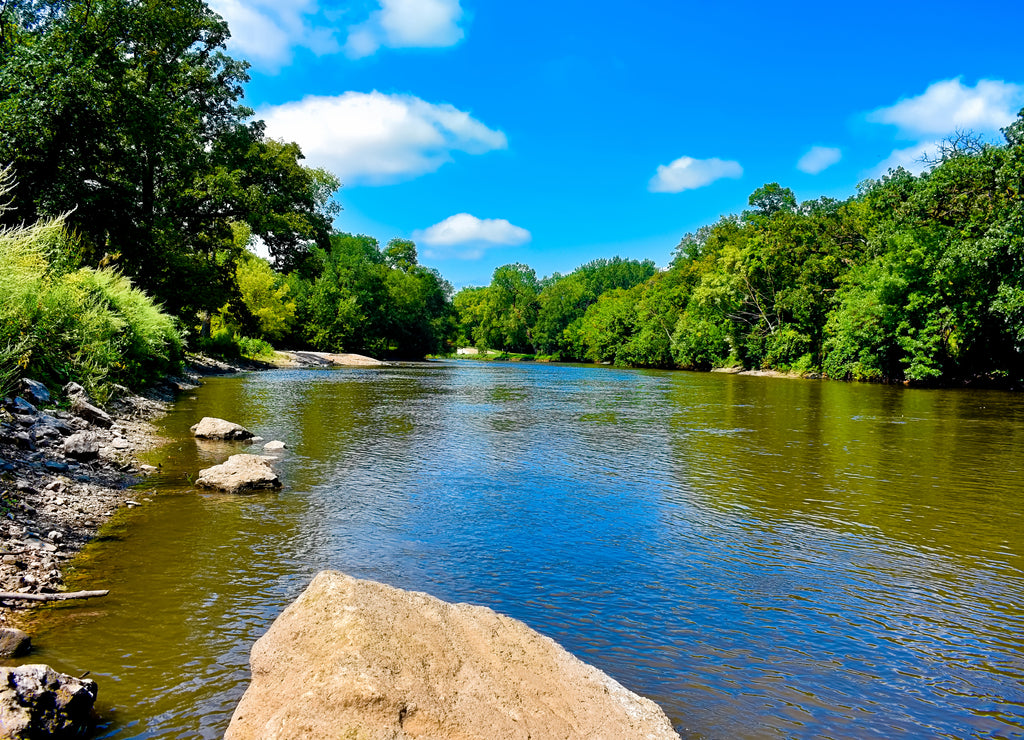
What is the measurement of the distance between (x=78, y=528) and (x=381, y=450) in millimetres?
8002

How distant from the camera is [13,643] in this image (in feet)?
16.6

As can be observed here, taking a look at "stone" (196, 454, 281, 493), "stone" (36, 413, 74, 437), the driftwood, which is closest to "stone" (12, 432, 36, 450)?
"stone" (36, 413, 74, 437)

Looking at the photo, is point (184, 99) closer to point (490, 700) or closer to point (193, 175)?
point (193, 175)

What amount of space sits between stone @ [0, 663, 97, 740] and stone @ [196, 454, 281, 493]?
680cm

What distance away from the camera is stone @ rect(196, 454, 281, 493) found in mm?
10938

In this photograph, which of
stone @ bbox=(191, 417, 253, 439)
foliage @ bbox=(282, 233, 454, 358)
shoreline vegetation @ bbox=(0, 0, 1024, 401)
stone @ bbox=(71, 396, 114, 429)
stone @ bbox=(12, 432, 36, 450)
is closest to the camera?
stone @ bbox=(12, 432, 36, 450)

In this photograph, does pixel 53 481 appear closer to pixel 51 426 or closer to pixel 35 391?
pixel 51 426

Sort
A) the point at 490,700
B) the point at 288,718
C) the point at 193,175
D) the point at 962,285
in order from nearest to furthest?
1. the point at 288,718
2. the point at 490,700
3. the point at 193,175
4. the point at 962,285

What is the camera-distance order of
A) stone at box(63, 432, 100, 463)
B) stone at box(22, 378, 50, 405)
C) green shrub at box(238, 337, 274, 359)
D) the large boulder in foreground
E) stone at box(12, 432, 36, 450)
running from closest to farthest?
the large boulder in foreground
stone at box(12, 432, 36, 450)
stone at box(63, 432, 100, 463)
stone at box(22, 378, 50, 405)
green shrub at box(238, 337, 274, 359)

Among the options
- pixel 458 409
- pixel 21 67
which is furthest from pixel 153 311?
pixel 458 409

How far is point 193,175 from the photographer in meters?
38.0

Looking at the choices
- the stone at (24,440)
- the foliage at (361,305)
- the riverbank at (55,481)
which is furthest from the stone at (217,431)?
the foliage at (361,305)

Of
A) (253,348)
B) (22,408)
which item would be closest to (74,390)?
(22,408)

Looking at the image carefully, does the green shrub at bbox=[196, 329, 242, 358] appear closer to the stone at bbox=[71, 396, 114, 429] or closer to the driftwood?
the stone at bbox=[71, 396, 114, 429]
